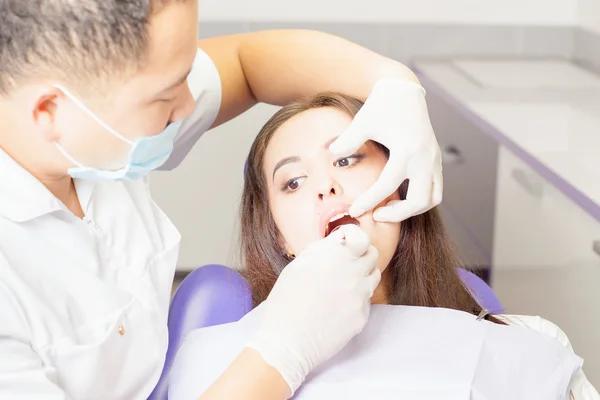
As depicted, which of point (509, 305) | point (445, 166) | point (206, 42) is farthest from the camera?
point (445, 166)

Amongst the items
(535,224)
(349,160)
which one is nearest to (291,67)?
(349,160)

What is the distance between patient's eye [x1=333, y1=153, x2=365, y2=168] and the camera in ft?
4.31

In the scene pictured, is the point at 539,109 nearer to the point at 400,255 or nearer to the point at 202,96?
the point at 400,255

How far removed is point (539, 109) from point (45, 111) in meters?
1.66

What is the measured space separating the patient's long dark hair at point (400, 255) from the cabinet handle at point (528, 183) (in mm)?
594

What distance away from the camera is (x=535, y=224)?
2.05 meters

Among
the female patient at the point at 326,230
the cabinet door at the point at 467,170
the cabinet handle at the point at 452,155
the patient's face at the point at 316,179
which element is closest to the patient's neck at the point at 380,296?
the female patient at the point at 326,230

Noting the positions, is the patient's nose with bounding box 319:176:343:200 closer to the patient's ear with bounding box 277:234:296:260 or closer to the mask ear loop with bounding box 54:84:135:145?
the patient's ear with bounding box 277:234:296:260

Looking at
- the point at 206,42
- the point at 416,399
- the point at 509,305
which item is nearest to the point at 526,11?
the point at 509,305

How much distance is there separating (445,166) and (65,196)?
182cm

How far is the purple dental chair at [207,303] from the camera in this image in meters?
1.40

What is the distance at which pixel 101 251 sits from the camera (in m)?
1.19

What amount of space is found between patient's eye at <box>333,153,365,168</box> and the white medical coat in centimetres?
31

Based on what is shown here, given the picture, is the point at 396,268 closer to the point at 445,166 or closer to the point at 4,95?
the point at 4,95
